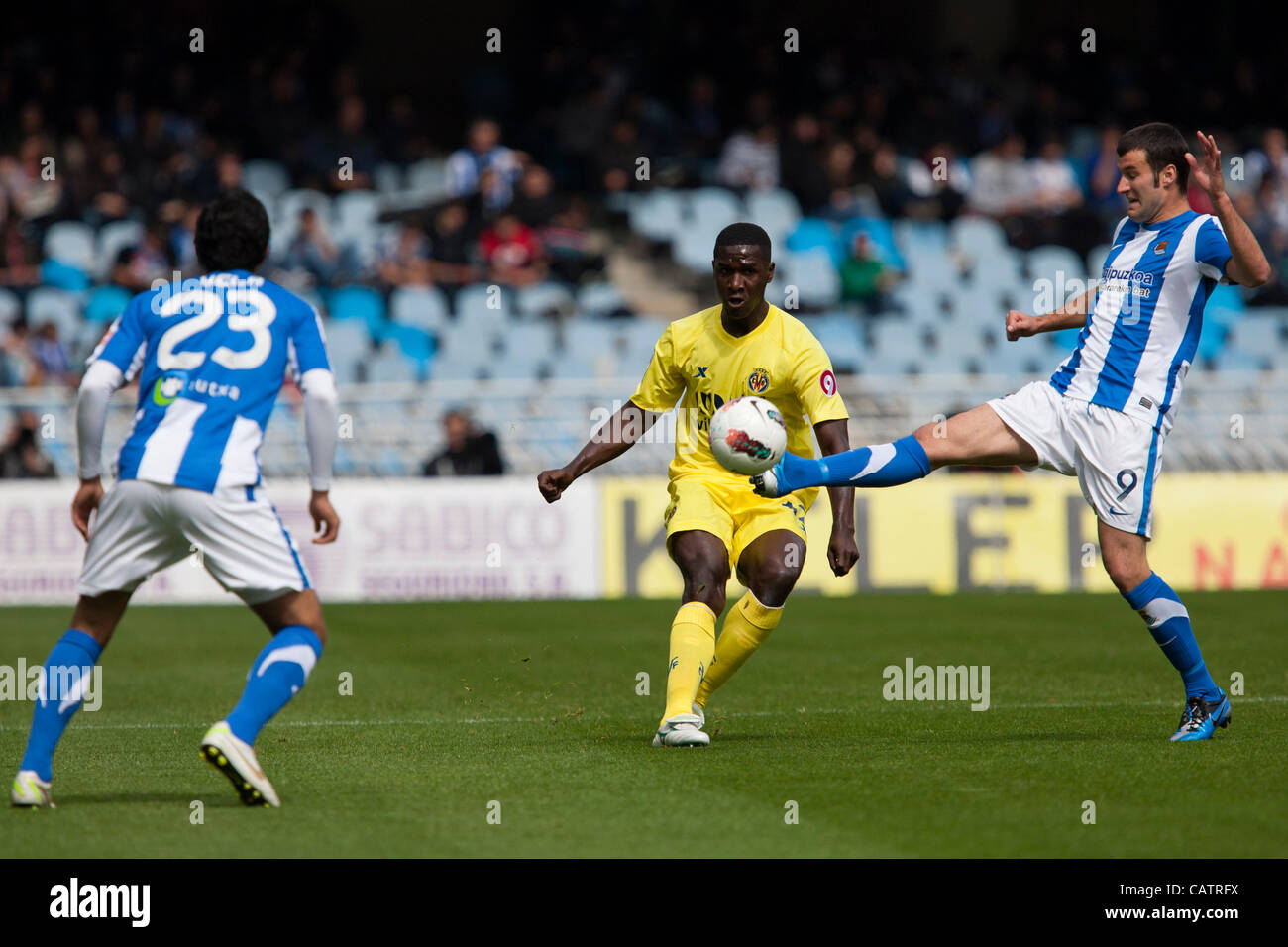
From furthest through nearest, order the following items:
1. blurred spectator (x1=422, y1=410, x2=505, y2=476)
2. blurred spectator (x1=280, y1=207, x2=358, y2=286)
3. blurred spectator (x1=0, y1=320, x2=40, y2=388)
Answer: blurred spectator (x1=280, y1=207, x2=358, y2=286), blurred spectator (x1=0, y1=320, x2=40, y2=388), blurred spectator (x1=422, y1=410, x2=505, y2=476)

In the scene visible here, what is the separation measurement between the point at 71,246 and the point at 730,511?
13.9 meters

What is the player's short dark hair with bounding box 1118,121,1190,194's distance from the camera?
659 cm

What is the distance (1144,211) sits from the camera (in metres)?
6.71

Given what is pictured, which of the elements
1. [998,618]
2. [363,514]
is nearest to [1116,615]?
[998,618]

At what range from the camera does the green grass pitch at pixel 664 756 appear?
4859mm

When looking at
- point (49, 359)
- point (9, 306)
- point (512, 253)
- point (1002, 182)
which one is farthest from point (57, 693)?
point (1002, 182)

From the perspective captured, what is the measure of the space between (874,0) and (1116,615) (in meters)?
14.0

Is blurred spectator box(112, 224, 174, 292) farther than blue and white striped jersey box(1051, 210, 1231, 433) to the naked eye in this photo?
Yes

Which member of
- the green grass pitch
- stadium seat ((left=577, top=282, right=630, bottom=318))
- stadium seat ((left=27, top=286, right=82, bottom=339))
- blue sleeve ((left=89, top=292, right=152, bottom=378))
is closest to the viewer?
the green grass pitch

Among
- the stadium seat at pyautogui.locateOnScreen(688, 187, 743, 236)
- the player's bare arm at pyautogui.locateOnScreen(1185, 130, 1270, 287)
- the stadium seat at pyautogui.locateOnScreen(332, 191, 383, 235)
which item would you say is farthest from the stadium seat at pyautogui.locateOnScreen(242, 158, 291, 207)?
the player's bare arm at pyautogui.locateOnScreen(1185, 130, 1270, 287)

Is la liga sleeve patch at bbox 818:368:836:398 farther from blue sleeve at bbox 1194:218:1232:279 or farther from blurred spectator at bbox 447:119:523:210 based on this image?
blurred spectator at bbox 447:119:523:210

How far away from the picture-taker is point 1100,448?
6715 mm

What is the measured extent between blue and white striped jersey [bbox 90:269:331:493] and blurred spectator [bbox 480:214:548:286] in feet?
43.6
